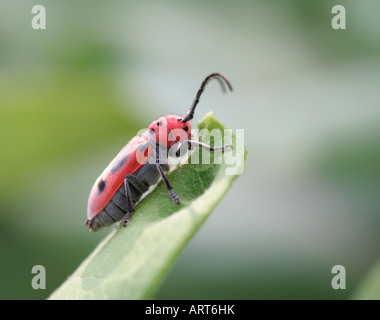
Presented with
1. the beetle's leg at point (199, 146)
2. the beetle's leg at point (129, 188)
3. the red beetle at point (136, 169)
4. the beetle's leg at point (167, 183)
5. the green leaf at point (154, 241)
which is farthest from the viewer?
the red beetle at point (136, 169)

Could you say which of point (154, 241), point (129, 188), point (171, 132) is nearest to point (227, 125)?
point (171, 132)

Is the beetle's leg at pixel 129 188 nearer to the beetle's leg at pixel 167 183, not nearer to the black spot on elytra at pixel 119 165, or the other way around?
the black spot on elytra at pixel 119 165

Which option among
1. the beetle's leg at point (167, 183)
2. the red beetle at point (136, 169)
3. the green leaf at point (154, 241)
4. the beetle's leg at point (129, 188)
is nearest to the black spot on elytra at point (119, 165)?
the red beetle at point (136, 169)

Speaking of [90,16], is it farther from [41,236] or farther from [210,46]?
[41,236]

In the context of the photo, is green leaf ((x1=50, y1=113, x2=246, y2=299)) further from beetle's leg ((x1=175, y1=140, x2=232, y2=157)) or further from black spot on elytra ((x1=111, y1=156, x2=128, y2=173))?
black spot on elytra ((x1=111, y1=156, x2=128, y2=173))

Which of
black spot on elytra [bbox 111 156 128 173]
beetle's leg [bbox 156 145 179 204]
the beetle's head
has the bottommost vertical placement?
beetle's leg [bbox 156 145 179 204]

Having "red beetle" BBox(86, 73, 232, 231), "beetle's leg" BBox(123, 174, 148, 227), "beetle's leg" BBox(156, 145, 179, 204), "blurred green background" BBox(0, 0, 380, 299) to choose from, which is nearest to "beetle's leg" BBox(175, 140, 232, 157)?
"red beetle" BBox(86, 73, 232, 231)
